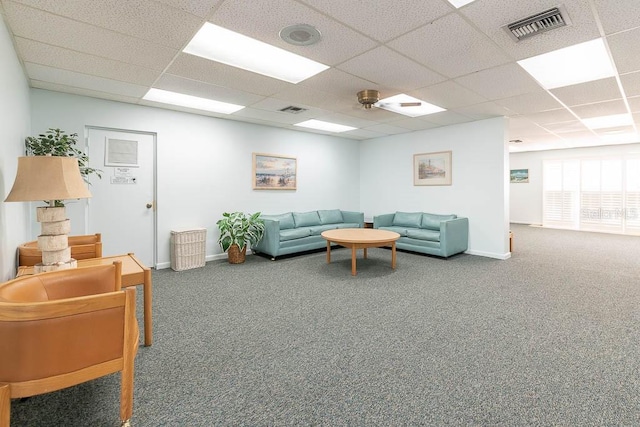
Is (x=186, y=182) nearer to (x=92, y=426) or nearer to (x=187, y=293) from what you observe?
(x=187, y=293)

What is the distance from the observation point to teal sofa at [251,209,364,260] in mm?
5336

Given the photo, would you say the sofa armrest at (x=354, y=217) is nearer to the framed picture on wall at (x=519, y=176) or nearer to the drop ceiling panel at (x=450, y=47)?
the drop ceiling panel at (x=450, y=47)

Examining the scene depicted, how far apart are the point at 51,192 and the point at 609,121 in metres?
8.04

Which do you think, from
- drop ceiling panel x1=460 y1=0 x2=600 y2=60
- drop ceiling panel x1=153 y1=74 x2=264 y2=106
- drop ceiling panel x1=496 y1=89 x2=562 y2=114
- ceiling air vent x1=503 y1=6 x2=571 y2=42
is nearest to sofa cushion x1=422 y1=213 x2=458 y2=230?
drop ceiling panel x1=496 y1=89 x2=562 y2=114

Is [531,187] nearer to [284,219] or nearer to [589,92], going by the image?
[589,92]

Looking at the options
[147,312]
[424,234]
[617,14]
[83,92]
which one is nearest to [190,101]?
[83,92]

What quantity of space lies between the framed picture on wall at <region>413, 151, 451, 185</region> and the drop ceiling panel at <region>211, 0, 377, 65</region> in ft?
12.8

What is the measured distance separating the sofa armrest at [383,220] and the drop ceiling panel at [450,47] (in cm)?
356

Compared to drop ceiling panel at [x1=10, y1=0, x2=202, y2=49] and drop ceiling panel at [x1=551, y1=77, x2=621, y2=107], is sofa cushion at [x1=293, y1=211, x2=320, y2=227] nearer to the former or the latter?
drop ceiling panel at [x1=10, y1=0, x2=202, y2=49]

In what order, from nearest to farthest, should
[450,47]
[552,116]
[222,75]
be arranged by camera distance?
[450,47] < [222,75] < [552,116]

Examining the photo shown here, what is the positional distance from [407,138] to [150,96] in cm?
495

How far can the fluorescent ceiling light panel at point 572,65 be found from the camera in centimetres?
288

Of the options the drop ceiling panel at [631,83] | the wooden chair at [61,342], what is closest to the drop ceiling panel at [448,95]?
the drop ceiling panel at [631,83]

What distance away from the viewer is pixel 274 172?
20.2ft
